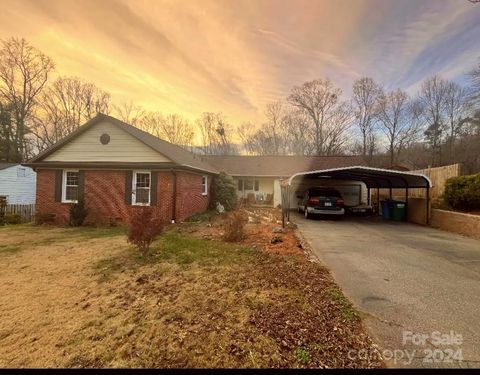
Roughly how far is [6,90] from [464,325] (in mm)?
43151

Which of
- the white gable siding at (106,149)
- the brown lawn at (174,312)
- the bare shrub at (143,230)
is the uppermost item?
the white gable siding at (106,149)

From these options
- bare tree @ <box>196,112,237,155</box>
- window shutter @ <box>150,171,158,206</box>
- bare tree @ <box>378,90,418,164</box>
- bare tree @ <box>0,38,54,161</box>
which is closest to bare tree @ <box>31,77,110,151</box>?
bare tree @ <box>0,38,54,161</box>

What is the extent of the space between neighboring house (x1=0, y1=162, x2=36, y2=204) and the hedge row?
30880mm

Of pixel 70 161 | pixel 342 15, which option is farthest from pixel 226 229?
pixel 70 161

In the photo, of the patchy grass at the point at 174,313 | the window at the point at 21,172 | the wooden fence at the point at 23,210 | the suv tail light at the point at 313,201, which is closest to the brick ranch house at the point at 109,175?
the wooden fence at the point at 23,210

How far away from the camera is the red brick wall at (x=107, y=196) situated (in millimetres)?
12922

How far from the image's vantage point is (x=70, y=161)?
1367 centimetres

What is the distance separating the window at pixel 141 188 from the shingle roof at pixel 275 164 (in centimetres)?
1182

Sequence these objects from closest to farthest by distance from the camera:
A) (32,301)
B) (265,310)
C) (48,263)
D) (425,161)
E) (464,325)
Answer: (464,325) < (265,310) < (32,301) < (48,263) < (425,161)

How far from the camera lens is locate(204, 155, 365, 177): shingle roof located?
24656 millimetres

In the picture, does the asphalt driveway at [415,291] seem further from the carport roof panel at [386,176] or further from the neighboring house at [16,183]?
the neighboring house at [16,183]

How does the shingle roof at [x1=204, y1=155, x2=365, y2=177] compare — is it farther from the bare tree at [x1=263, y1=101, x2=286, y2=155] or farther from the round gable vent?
the bare tree at [x1=263, y1=101, x2=286, y2=155]

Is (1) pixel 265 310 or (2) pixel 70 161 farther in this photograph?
(2) pixel 70 161

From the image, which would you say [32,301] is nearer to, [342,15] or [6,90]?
[342,15]
